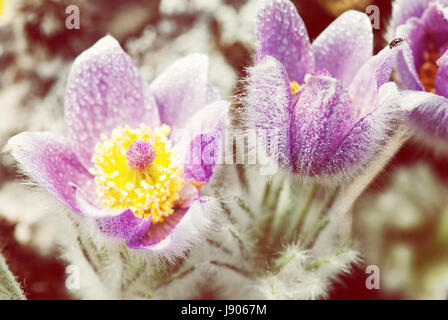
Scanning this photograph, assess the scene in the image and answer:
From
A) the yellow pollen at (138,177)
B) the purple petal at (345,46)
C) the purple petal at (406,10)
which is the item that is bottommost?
the yellow pollen at (138,177)

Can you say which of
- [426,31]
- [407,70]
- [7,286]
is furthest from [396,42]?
[7,286]

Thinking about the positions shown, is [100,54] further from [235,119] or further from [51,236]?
[51,236]

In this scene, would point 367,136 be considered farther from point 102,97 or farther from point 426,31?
point 102,97

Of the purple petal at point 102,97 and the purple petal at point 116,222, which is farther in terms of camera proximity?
the purple petal at point 102,97

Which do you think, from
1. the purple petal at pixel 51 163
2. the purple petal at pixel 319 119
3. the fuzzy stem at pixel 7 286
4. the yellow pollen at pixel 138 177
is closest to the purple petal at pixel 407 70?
the purple petal at pixel 319 119

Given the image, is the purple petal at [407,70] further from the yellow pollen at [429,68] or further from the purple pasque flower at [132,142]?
the purple pasque flower at [132,142]

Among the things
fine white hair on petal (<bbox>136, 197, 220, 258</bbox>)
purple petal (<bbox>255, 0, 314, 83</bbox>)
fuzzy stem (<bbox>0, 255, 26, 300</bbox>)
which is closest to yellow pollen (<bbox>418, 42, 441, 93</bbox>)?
purple petal (<bbox>255, 0, 314, 83</bbox>)

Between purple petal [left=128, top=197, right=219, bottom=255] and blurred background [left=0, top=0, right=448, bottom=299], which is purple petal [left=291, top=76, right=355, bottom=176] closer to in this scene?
purple petal [left=128, top=197, right=219, bottom=255]
